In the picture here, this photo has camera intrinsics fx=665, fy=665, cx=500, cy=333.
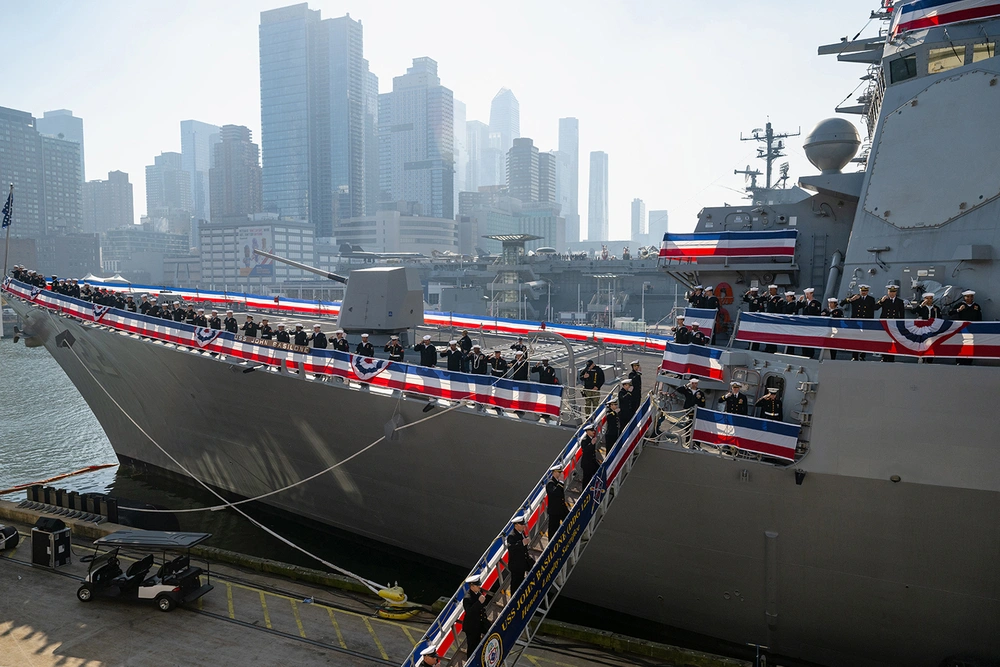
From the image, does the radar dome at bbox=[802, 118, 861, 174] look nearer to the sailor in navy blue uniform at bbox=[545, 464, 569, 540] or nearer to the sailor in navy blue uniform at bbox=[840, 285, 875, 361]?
the sailor in navy blue uniform at bbox=[840, 285, 875, 361]

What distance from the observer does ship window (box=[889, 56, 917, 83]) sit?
1069cm

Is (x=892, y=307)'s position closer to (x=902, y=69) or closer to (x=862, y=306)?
(x=862, y=306)

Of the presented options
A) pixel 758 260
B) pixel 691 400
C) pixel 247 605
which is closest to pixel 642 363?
pixel 758 260

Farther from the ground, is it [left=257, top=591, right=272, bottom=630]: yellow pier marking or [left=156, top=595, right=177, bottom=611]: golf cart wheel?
[left=156, top=595, right=177, bottom=611]: golf cart wheel

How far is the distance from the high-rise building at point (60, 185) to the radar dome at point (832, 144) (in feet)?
632

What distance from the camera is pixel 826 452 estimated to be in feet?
28.9

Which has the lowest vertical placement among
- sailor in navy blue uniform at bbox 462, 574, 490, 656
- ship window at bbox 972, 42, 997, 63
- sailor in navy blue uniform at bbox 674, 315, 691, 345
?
sailor in navy blue uniform at bbox 462, 574, 490, 656

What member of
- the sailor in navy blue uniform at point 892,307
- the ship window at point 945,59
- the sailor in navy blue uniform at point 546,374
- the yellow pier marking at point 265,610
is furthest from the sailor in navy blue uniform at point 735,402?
the yellow pier marking at point 265,610

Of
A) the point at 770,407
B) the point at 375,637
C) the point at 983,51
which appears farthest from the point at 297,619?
the point at 983,51

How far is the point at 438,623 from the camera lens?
7.67 meters

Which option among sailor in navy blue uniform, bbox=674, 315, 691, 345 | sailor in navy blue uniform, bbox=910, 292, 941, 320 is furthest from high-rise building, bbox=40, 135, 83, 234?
sailor in navy blue uniform, bbox=910, 292, 941, 320

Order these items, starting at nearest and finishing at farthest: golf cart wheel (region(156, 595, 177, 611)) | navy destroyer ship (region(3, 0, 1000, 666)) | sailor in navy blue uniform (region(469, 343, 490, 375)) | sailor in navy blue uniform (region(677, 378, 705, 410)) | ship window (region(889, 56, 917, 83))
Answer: navy destroyer ship (region(3, 0, 1000, 666)) < sailor in navy blue uniform (region(677, 378, 705, 410)) < golf cart wheel (region(156, 595, 177, 611)) < ship window (region(889, 56, 917, 83)) < sailor in navy blue uniform (region(469, 343, 490, 375))

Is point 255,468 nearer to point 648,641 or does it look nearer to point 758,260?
point 648,641

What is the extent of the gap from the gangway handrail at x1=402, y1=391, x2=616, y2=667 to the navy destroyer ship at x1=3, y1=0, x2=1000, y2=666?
3.09 feet
